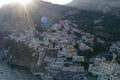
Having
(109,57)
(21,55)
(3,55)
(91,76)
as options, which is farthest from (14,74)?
(3,55)

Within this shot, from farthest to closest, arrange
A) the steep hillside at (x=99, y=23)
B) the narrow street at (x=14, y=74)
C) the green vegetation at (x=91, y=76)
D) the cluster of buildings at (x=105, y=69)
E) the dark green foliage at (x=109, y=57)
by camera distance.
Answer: the steep hillside at (x=99, y=23) → the narrow street at (x=14, y=74) → the dark green foliage at (x=109, y=57) → the green vegetation at (x=91, y=76) → the cluster of buildings at (x=105, y=69)

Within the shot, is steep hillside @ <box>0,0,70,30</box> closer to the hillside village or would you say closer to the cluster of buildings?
the hillside village

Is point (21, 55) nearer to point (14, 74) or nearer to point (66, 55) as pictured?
point (14, 74)

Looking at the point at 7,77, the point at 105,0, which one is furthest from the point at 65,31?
the point at 105,0

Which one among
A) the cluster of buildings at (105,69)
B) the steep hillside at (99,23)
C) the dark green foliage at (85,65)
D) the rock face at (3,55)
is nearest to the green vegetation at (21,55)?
the rock face at (3,55)

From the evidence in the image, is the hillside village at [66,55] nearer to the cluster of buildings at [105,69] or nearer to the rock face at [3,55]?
the cluster of buildings at [105,69]

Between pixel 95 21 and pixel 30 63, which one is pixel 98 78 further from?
pixel 95 21
